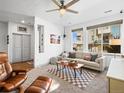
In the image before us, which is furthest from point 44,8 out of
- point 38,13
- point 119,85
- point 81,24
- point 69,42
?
point 119,85

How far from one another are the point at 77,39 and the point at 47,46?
7.18 ft

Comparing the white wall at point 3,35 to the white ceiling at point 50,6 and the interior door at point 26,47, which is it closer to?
the interior door at point 26,47

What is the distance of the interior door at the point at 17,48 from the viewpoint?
6945mm

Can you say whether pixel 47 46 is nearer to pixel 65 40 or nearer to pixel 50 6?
pixel 65 40

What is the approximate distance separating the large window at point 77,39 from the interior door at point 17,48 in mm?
3781

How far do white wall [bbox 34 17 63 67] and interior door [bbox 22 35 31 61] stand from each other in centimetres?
224

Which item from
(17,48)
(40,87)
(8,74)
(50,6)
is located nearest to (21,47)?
(17,48)

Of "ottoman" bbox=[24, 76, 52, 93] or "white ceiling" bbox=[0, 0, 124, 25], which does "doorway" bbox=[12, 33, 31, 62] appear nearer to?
"white ceiling" bbox=[0, 0, 124, 25]

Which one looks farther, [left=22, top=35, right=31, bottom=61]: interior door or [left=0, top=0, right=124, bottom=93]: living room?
[left=22, top=35, right=31, bottom=61]: interior door

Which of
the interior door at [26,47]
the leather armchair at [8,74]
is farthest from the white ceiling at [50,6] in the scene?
the interior door at [26,47]

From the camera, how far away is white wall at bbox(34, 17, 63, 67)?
5.52 m

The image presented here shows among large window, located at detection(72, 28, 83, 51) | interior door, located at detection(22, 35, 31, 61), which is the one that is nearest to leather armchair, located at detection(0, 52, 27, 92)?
large window, located at detection(72, 28, 83, 51)

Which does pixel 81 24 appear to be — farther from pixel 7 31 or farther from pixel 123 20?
pixel 7 31

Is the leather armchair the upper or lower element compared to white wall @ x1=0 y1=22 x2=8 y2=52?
lower
